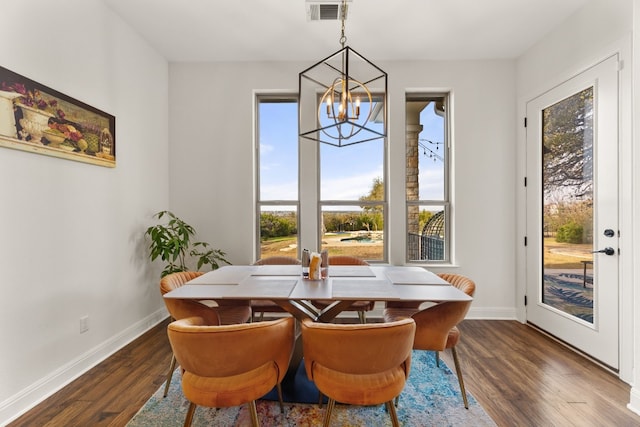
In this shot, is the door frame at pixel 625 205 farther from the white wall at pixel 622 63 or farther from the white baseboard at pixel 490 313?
the white baseboard at pixel 490 313

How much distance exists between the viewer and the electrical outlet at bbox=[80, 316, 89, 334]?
249 centimetres

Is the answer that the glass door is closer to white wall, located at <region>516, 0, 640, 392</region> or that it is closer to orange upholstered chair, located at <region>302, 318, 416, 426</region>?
white wall, located at <region>516, 0, 640, 392</region>

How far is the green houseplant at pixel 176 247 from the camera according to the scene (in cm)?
319

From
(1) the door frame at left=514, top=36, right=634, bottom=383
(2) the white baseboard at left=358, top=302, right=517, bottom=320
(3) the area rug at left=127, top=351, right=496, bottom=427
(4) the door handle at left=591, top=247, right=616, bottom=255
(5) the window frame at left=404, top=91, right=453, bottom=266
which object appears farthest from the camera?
(5) the window frame at left=404, top=91, right=453, bottom=266

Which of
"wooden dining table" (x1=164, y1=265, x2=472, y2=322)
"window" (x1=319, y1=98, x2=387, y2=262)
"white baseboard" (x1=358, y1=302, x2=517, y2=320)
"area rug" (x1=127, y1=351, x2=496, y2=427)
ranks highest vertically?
"window" (x1=319, y1=98, x2=387, y2=262)

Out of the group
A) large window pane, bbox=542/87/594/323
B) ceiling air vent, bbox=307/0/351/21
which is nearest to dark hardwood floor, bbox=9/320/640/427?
large window pane, bbox=542/87/594/323

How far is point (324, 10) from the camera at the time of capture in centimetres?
260

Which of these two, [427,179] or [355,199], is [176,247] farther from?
[427,179]

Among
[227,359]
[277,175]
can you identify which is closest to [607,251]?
[227,359]

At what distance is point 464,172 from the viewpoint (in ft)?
12.3

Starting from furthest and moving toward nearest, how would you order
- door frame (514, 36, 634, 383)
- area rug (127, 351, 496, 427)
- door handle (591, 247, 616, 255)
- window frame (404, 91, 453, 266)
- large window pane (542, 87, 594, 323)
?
window frame (404, 91, 453, 266) < large window pane (542, 87, 594, 323) < door handle (591, 247, 616, 255) < door frame (514, 36, 634, 383) < area rug (127, 351, 496, 427)

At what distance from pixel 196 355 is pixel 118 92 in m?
2.70

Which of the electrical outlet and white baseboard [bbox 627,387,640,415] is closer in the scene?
white baseboard [bbox 627,387,640,415]

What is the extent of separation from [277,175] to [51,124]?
7.39 feet
